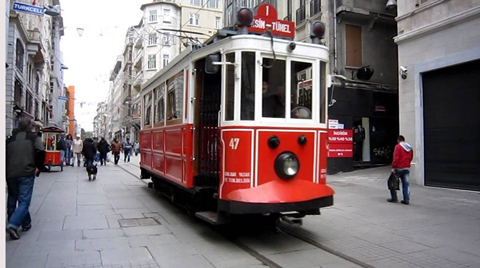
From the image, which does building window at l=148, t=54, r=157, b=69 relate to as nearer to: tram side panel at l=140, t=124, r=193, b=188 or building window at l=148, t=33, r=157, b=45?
building window at l=148, t=33, r=157, b=45

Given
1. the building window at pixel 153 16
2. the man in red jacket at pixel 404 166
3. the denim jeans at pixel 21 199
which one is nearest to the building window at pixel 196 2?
the building window at pixel 153 16

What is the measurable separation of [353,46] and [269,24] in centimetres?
1307

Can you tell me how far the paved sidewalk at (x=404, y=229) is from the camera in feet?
16.8

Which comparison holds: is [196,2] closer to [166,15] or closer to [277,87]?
[166,15]

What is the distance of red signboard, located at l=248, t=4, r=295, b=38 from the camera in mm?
5867

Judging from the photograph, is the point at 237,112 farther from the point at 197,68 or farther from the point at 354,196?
the point at 354,196

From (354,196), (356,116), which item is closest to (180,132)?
(354,196)

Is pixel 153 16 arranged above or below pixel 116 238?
above

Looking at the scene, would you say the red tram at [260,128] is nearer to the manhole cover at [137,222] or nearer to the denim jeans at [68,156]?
the manhole cover at [137,222]

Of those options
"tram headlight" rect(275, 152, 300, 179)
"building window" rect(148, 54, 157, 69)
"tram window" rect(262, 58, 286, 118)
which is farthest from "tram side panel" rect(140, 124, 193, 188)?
"building window" rect(148, 54, 157, 69)

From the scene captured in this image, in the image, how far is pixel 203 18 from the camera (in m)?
47.2

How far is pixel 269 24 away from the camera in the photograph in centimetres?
597

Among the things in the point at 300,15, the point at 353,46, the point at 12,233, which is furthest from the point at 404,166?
the point at 300,15

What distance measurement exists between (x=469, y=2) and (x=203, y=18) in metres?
39.8
